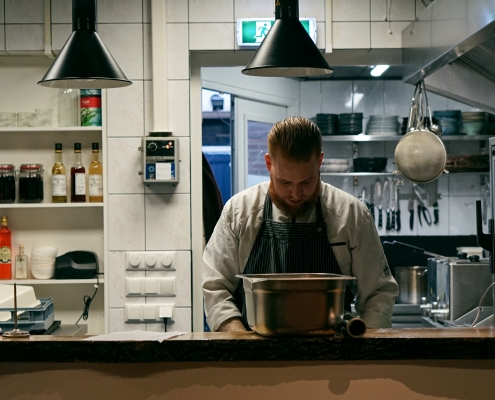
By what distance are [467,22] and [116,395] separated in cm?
190

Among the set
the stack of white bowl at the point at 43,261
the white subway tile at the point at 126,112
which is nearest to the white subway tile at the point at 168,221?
the white subway tile at the point at 126,112

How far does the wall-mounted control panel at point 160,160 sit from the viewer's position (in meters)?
3.57

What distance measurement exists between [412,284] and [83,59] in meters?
3.26

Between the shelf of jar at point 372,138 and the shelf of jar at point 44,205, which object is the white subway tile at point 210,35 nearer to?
the shelf of jar at point 44,205

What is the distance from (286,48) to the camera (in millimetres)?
2230

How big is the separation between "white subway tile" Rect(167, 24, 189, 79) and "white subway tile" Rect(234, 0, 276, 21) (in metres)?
0.28

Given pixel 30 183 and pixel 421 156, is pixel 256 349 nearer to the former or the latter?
pixel 421 156

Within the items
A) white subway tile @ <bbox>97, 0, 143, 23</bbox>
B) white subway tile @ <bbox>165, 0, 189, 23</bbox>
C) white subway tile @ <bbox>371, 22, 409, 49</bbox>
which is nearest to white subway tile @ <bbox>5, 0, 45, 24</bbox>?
white subway tile @ <bbox>97, 0, 143, 23</bbox>

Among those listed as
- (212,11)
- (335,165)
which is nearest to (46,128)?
(212,11)

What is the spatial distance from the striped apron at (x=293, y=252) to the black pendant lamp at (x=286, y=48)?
0.50m

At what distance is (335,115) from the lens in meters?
6.19

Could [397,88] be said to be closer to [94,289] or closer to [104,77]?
[94,289]

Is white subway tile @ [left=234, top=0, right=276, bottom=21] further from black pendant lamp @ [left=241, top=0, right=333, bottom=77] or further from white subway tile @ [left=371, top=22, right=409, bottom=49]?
black pendant lamp @ [left=241, top=0, right=333, bottom=77]

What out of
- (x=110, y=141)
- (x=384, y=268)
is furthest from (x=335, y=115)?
(x=384, y=268)
